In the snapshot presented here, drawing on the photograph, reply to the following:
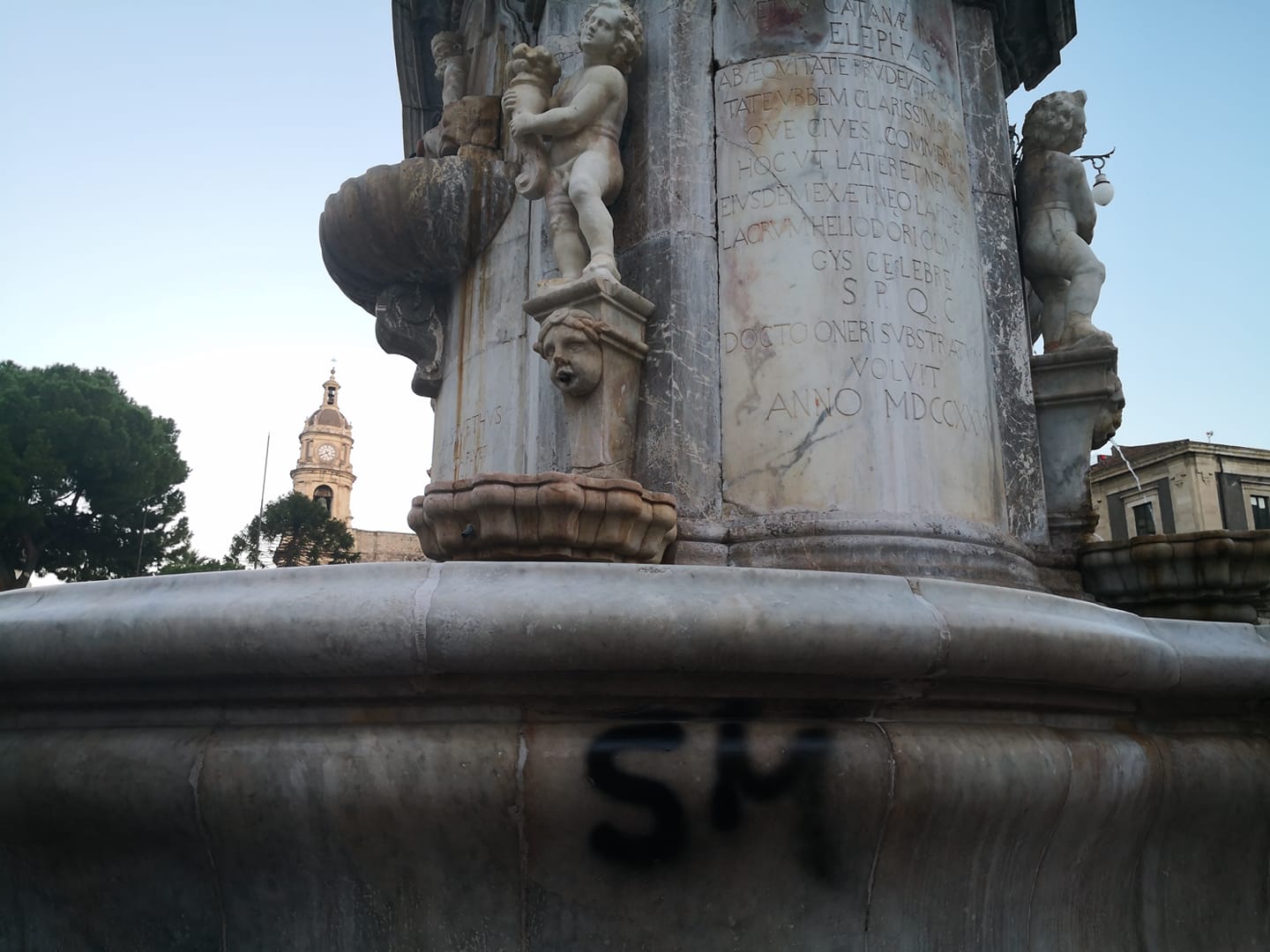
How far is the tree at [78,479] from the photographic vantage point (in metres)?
33.4

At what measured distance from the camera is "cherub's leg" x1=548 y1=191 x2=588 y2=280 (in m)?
5.01

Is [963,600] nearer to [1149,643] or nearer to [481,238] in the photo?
[1149,643]

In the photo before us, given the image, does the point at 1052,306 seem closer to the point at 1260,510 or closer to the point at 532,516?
the point at 532,516

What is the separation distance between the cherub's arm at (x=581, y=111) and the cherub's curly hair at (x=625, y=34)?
0.11 metres

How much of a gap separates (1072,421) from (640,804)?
4.23 metres

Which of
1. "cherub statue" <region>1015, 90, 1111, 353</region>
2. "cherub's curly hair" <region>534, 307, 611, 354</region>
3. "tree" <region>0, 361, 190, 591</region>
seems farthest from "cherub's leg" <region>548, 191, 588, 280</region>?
"tree" <region>0, 361, 190, 591</region>

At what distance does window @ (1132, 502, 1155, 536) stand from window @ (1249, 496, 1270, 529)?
333 cm

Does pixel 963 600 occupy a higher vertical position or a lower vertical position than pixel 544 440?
lower

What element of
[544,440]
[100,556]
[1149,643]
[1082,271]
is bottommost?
[1149,643]

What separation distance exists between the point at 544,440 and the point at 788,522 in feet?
4.45

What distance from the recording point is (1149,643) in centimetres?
288

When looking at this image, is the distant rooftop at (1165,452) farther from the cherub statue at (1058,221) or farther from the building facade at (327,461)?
the building facade at (327,461)

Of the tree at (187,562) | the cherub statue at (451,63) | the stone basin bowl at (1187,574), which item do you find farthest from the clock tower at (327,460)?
the stone basin bowl at (1187,574)

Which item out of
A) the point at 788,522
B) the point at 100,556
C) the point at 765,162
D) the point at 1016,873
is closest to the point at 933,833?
the point at 1016,873
